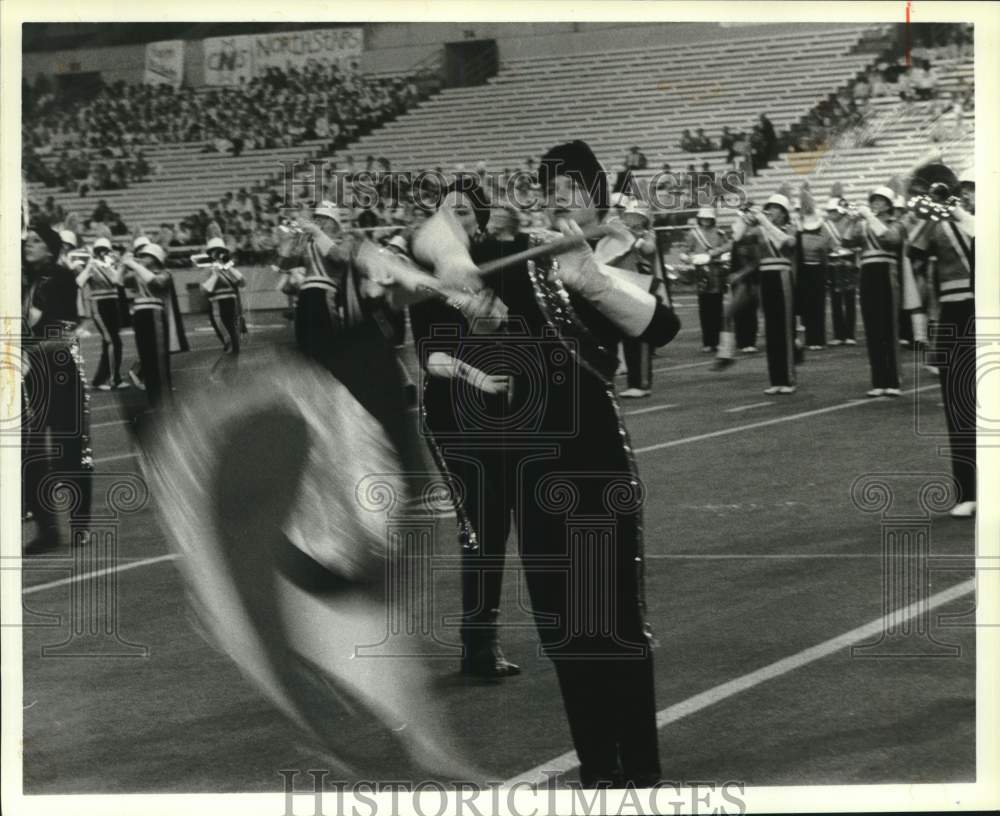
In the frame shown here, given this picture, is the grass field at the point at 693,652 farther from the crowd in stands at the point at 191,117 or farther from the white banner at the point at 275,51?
the white banner at the point at 275,51

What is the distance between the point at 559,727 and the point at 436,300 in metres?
1.04

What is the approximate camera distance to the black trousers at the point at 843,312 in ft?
16.1

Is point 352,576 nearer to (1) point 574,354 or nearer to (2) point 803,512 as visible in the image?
(1) point 574,354

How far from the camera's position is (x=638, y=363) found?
481 centimetres

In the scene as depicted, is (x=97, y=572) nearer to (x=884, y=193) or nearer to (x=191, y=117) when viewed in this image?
(x=191, y=117)

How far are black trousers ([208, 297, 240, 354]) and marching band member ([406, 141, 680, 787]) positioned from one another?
0.47 metres

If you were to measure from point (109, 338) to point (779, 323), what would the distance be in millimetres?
1631

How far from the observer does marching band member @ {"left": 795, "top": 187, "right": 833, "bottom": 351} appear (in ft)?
16.2

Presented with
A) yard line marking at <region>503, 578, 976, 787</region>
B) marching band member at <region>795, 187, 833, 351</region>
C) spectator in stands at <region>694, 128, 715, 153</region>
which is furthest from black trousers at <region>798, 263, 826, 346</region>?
yard line marking at <region>503, 578, 976, 787</region>

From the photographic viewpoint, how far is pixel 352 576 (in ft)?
16.1

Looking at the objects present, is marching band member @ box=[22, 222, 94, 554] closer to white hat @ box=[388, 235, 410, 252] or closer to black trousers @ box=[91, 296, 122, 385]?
black trousers @ box=[91, 296, 122, 385]

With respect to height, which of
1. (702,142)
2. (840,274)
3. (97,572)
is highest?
(702,142)

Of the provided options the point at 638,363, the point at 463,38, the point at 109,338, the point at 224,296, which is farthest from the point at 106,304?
the point at 638,363

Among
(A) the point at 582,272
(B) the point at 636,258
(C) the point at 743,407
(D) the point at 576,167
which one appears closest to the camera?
(A) the point at 582,272
